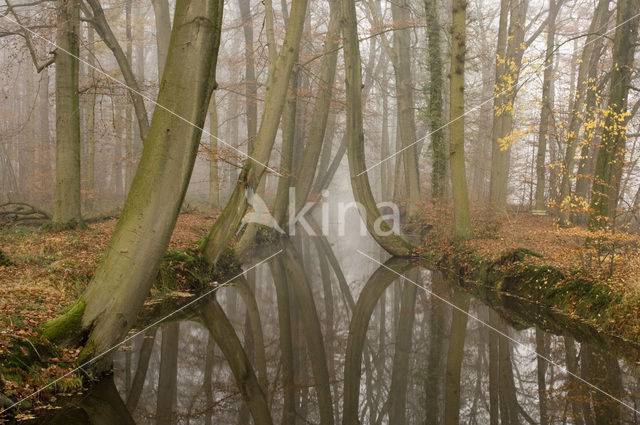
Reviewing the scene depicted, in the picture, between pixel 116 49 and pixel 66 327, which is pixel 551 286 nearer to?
pixel 66 327

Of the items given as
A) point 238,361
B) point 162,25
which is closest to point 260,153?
point 238,361

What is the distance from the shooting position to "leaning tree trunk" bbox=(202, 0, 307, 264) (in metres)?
9.95

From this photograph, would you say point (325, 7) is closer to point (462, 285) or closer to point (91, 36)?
point (91, 36)

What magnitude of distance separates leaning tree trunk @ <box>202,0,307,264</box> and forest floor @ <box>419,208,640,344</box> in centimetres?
497

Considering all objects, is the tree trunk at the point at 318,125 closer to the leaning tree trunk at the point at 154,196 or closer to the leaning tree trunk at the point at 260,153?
the leaning tree trunk at the point at 260,153

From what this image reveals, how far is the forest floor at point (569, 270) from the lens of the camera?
685 centimetres

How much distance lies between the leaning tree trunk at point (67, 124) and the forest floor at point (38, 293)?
0.51 m

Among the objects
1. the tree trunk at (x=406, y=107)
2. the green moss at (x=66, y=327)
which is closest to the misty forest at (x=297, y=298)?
the green moss at (x=66, y=327)

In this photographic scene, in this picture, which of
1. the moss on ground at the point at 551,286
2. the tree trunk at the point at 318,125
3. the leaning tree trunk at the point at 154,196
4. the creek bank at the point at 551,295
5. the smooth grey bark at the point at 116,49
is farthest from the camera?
the tree trunk at the point at 318,125

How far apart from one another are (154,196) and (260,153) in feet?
18.2

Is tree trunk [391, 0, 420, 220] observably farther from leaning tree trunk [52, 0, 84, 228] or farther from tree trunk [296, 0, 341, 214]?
leaning tree trunk [52, 0, 84, 228]

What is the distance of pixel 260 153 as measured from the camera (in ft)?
34.0

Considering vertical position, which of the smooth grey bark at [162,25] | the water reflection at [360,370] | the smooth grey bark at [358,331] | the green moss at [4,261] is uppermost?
the smooth grey bark at [162,25]

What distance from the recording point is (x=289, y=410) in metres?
4.41
